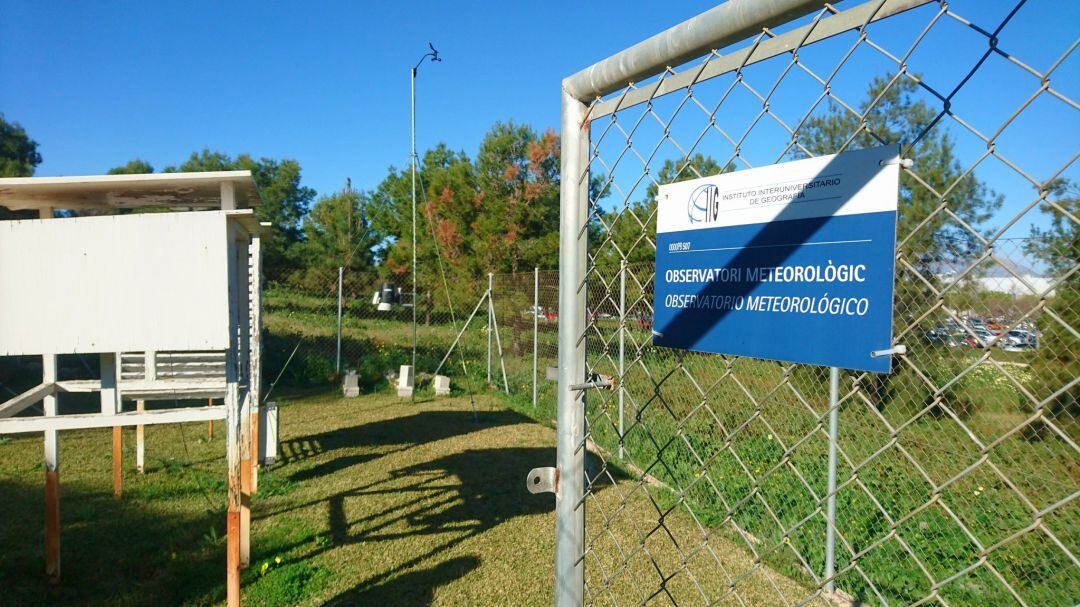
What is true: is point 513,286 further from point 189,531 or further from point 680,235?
point 680,235

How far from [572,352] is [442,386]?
9.68 m

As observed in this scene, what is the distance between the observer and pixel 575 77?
1.48 metres

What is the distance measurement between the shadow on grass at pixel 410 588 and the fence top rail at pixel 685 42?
122 inches

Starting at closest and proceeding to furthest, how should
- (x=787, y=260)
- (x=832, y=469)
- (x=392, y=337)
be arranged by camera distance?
(x=787, y=260) → (x=832, y=469) → (x=392, y=337)

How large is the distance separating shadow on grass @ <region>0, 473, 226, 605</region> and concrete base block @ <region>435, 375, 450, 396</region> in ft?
19.3

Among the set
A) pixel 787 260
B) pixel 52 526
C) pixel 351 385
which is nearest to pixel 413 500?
pixel 52 526

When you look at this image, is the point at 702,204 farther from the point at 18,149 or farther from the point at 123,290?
the point at 18,149

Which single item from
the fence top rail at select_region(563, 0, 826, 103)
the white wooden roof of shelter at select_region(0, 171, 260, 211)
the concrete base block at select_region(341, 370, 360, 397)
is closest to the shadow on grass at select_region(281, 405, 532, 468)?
the concrete base block at select_region(341, 370, 360, 397)

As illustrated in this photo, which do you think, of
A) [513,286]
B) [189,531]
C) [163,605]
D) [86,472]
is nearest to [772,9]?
[163,605]

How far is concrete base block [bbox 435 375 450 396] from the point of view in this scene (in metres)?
10.9

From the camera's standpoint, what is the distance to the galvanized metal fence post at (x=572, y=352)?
1467 mm

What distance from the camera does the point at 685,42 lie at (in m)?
1.19

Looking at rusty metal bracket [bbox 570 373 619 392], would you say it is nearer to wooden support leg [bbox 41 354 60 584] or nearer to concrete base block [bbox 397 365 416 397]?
wooden support leg [bbox 41 354 60 584]

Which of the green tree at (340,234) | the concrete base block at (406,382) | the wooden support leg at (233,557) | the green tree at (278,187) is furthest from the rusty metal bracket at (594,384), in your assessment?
the green tree at (278,187)
